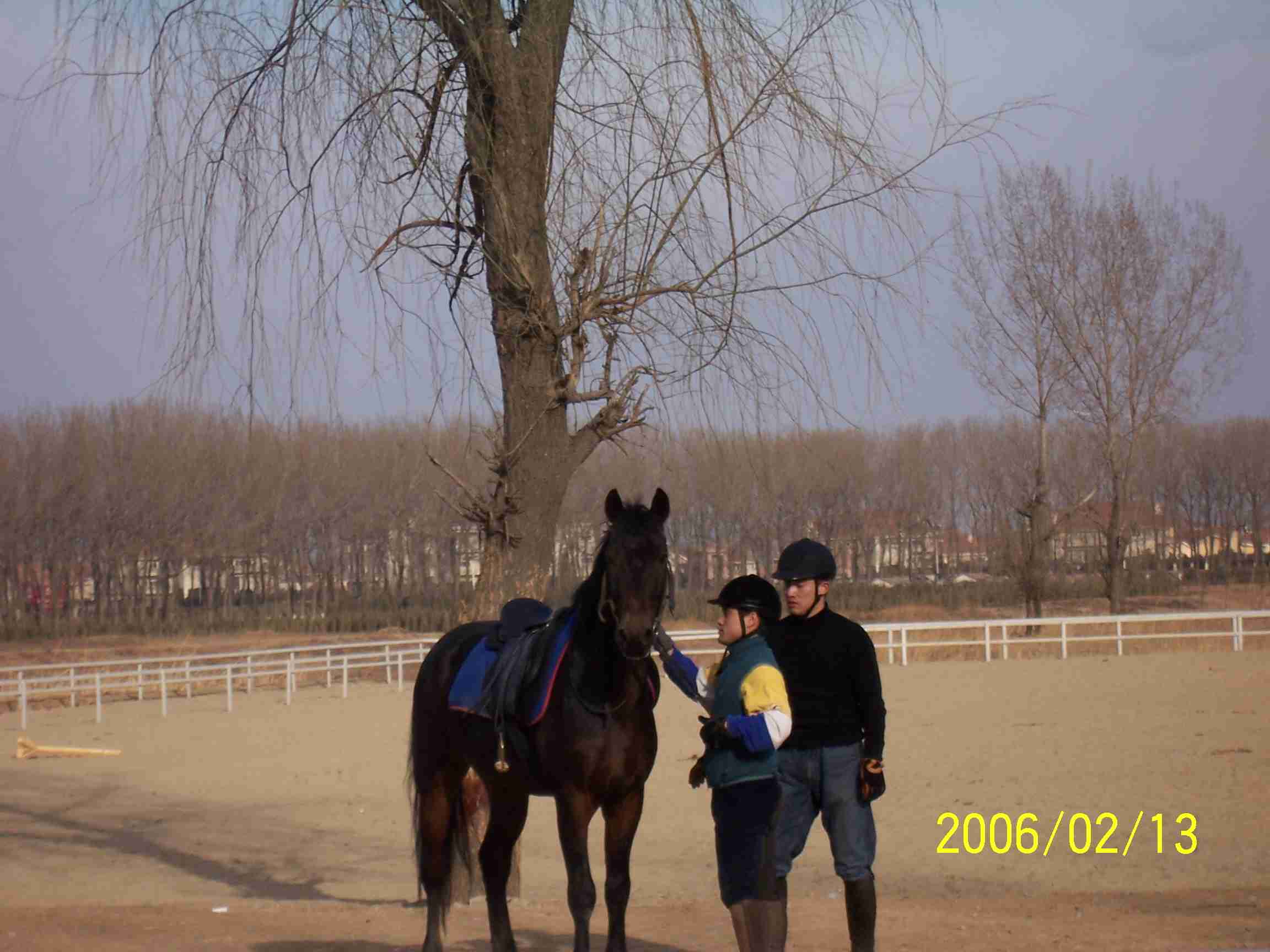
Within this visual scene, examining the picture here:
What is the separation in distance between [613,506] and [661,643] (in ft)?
1.56

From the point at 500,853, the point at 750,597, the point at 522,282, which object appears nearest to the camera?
the point at 750,597

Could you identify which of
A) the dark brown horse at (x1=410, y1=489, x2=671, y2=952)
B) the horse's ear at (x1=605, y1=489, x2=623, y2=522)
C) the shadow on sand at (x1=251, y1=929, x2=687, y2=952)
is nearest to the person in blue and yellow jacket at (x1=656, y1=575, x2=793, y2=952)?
the dark brown horse at (x1=410, y1=489, x2=671, y2=952)

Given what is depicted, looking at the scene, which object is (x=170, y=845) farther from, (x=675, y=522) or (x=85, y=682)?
(x=85, y=682)

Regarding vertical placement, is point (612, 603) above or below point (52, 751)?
above

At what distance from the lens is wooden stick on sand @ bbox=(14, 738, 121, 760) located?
1495 cm

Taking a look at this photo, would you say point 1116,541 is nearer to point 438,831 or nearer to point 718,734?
point 438,831

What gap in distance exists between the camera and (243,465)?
6375 millimetres

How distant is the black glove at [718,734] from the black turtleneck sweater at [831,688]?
1.41 feet

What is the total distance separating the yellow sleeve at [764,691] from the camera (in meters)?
3.98

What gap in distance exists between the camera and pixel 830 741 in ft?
14.4

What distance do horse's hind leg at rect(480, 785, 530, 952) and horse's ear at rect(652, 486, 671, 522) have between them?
1367 millimetres

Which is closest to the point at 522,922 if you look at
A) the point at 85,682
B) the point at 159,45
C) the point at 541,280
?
the point at 541,280
